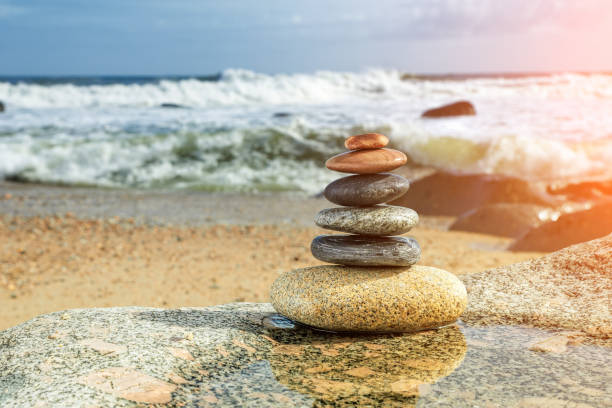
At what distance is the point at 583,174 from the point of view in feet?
36.8

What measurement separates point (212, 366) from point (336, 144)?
1272 centimetres

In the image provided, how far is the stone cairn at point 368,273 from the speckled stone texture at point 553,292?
16.5 inches

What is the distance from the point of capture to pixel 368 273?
3.23m

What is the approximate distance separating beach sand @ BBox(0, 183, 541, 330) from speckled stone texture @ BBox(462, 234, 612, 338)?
196 centimetres

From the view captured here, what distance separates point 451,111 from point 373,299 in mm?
16224

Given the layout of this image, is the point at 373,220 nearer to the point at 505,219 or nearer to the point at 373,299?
the point at 373,299

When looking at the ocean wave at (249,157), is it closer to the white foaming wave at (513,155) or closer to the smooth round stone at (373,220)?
the white foaming wave at (513,155)

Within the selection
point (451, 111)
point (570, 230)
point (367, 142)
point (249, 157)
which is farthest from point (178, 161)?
point (367, 142)

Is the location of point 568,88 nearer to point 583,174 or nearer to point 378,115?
point 378,115

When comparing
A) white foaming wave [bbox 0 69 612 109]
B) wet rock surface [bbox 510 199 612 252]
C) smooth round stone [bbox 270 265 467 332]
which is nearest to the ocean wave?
wet rock surface [bbox 510 199 612 252]

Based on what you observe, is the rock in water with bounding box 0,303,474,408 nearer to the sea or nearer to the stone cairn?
the stone cairn

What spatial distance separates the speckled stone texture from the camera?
330 cm

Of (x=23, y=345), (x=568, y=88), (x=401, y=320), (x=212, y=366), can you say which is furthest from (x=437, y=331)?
(x=568, y=88)

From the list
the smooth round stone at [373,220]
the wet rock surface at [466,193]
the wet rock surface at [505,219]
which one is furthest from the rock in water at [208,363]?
the wet rock surface at [466,193]
